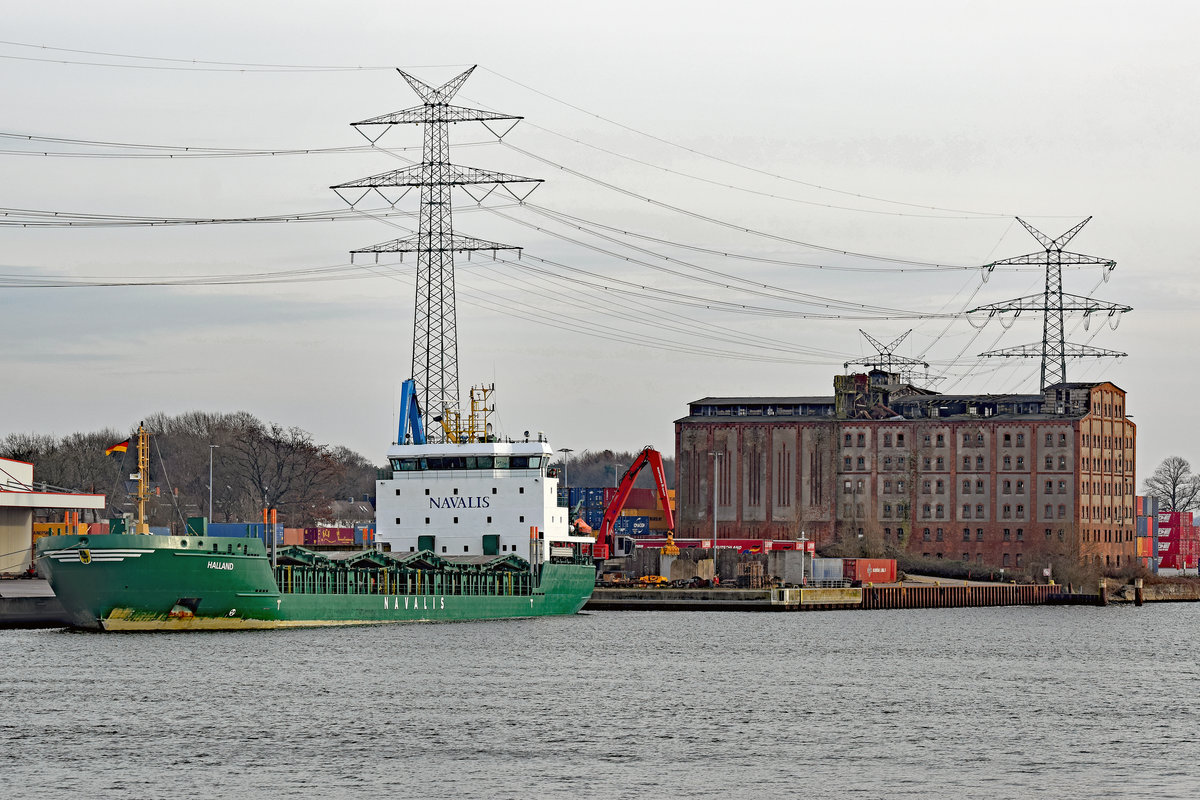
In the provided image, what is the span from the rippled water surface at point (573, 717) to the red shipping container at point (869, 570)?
4045 centimetres

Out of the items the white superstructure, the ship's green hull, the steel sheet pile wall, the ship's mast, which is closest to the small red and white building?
the white superstructure

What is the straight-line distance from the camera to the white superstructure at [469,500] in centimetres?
7250

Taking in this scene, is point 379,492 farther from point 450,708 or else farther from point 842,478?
point 842,478

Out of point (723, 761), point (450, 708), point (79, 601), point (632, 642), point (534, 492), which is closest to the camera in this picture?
point (723, 761)

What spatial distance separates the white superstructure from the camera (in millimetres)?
72500

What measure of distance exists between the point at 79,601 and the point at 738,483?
77.9 m

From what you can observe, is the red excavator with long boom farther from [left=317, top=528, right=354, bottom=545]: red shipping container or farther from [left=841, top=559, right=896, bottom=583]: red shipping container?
[left=317, top=528, right=354, bottom=545]: red shipping container

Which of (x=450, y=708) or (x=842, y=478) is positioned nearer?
(x=450, y=708)

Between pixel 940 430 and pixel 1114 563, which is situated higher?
pixel 940 430

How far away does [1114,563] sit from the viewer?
127 m

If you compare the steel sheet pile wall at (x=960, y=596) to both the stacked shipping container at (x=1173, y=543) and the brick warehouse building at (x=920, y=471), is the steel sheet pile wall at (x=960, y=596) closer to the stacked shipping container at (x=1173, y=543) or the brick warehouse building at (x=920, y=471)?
the brick warehouse building at (x=920, y=471)

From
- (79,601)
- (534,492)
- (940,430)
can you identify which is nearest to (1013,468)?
(940,430)

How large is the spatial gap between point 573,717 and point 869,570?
70597 millimetres

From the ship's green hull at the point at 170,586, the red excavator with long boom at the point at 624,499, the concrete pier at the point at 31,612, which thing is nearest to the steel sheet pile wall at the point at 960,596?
the red excavator with long boom at the point at 624,499
